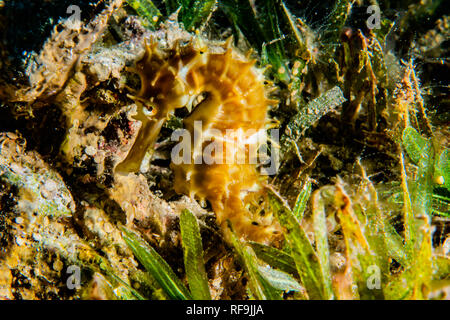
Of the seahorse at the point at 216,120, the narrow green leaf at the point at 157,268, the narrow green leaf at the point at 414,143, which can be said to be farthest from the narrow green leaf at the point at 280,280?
the narrow green leaf at the point at 414,143

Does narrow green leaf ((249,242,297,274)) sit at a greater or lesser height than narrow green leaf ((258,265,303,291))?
greater

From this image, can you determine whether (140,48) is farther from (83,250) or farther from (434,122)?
(434,122)

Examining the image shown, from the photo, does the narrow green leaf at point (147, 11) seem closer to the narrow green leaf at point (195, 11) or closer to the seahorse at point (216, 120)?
the narrow green leaf at point (195, 11)

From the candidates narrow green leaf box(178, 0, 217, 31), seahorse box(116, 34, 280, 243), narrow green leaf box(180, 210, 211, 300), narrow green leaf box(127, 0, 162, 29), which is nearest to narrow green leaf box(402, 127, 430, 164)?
seahorse box(116, 34, 280, 243)

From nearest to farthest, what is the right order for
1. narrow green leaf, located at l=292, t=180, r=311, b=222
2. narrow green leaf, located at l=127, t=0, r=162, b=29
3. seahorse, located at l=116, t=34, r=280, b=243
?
seahorse, located at l=116, t=34, r=280, b=243 < narrow green leaf, located at l=292, t=180, r=311, b=222 < narrow green leaf, located at l=127, t=0, r=162, b=29

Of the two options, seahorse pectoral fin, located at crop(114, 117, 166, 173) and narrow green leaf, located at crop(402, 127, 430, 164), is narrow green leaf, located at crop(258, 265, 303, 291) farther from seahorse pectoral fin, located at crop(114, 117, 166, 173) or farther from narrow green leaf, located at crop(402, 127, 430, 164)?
Result: narrow green leaf, located at crop(402, 127, 430, 164)

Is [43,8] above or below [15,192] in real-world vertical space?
above

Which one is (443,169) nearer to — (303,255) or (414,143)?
(414,143)
